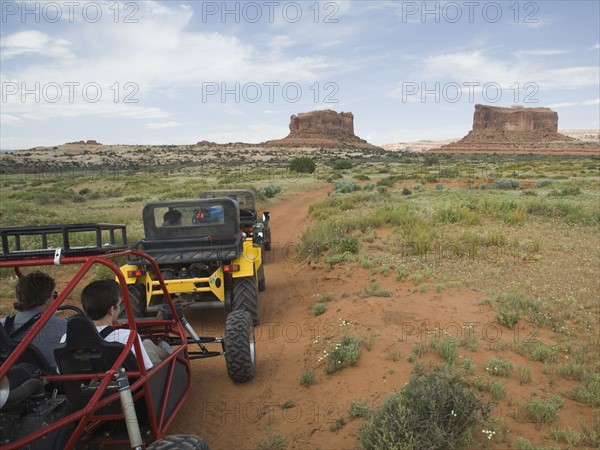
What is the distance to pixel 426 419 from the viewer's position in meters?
3.83

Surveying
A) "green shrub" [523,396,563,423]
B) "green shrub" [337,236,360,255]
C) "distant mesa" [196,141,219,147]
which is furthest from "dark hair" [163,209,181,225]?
"distant mesa" [196,141,219,147]

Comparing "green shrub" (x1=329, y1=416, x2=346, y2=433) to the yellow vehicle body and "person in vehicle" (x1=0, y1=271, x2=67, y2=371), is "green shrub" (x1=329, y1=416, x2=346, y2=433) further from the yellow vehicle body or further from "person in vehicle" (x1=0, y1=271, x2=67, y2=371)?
the yellow vehicle body

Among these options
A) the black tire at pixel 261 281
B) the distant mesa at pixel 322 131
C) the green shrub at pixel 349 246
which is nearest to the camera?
the black tire at pixel 261 281

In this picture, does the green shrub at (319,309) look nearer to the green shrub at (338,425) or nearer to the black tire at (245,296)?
the black tire at (245,296)

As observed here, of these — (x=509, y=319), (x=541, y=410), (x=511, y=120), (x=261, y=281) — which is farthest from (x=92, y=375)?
(x=511, y=120)

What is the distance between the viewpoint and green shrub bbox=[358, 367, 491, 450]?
362cm

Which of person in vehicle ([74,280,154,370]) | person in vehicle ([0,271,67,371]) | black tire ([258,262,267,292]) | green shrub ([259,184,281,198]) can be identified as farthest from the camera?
green shrub ([259,184,281,198])

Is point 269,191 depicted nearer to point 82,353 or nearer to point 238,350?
point 238,350

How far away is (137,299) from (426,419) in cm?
434

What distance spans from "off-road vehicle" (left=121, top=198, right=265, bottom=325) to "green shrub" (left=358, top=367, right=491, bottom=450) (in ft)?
10.1

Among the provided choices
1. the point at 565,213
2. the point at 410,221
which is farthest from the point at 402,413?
the point at 565,213

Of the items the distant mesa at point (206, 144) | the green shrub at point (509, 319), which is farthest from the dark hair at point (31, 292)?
the distant mesa at point (206, 144)

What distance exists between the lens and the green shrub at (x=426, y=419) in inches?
142

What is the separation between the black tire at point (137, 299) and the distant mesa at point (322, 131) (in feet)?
461
